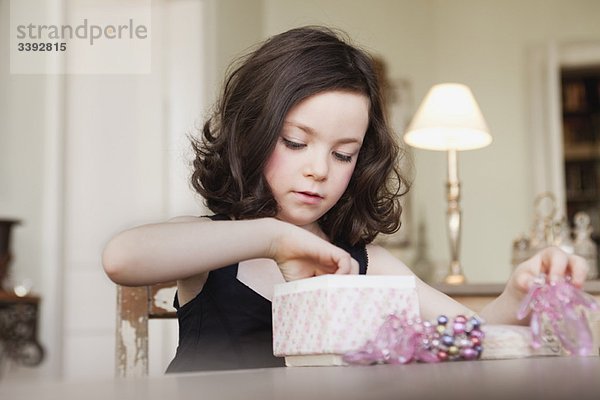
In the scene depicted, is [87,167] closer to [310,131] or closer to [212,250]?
[310,131]

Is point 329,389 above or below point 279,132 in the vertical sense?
below

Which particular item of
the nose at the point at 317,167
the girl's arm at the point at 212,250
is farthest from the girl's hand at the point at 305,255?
the nose at the point at 317,167

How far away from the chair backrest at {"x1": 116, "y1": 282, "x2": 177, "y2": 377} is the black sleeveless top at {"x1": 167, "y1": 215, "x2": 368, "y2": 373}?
24 cm

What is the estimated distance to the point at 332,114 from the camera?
104 centimetres

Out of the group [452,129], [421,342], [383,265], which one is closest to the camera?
[421,342]

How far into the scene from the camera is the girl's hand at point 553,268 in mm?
738

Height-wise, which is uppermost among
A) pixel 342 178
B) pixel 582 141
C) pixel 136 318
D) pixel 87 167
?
pixel 582 141

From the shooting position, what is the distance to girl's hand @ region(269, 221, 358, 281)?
747 millimetres

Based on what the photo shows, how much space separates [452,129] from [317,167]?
2.04 m

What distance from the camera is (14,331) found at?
353 cm

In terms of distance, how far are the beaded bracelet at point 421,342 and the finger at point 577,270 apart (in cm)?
13

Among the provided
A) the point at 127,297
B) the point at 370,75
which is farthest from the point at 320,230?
the point at 127,297

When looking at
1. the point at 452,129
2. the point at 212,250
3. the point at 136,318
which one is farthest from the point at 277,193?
the point at 452,129

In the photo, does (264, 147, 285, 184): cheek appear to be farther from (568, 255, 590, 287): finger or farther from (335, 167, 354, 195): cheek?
(568, 255, 590, 287): finger
